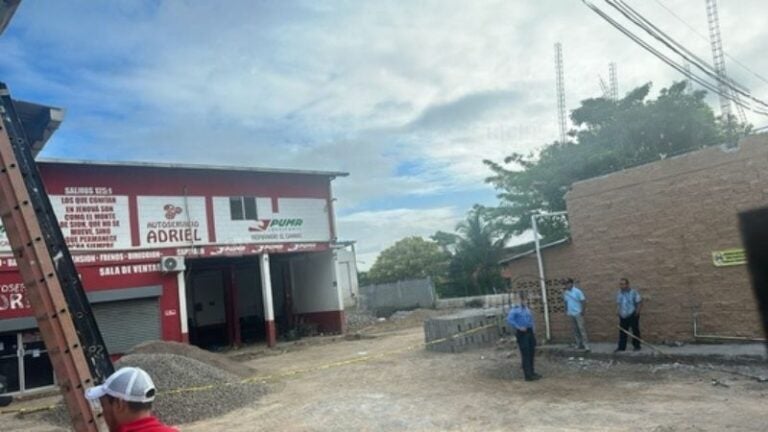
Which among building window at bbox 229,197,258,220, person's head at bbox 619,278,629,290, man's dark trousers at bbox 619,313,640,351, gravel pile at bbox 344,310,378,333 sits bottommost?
gravel pile at bbox 344,310,378,333

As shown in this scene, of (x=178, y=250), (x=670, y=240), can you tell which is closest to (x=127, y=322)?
(x=178, y=250)

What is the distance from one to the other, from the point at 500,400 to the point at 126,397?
898 centimetres

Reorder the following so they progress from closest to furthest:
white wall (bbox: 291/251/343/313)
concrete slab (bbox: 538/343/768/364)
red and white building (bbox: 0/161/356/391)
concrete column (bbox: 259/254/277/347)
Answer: concrete slab (bbox: 538/343/768/364), red and white building (bbox: 0/161/356/391), concrete column (bbox: 259/254/277/347), white wall (bbox: 291/251/343/313)

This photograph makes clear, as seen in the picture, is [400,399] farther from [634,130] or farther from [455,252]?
[455,252]

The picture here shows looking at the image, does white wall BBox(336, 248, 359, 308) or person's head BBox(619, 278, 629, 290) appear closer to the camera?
person's head BBox(619, 278, 629, 290)

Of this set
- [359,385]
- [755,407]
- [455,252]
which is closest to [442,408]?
[359,385]

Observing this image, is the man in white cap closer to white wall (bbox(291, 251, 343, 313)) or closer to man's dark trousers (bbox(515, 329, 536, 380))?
man's dark trousers (bbox(515, 329, 536, 380))

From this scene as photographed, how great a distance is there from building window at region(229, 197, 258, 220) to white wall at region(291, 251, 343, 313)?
4666mm

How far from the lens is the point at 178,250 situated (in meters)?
23.3

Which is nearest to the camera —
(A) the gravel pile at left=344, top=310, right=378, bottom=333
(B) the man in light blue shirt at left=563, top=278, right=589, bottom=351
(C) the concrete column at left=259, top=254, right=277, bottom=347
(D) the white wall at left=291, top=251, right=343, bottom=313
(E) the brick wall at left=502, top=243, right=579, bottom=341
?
(B) the man in light blue shirt at left=563, top=278, right=589, bottom=351

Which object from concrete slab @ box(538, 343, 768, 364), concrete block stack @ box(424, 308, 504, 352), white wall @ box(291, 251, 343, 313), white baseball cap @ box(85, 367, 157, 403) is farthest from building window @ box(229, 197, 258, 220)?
white baseball cap @ box(85, 367, 157, 403)

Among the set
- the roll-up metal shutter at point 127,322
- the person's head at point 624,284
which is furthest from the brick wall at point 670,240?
the roll-up metal shutter at point 127,322

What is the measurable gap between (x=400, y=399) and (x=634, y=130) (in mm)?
20926

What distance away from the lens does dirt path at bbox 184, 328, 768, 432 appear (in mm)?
8930
